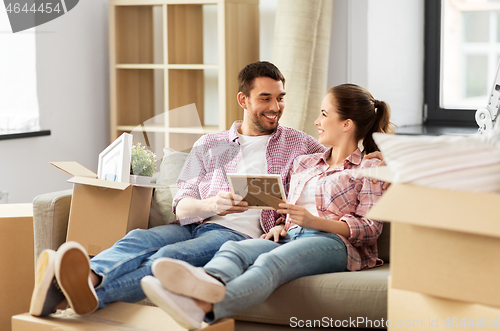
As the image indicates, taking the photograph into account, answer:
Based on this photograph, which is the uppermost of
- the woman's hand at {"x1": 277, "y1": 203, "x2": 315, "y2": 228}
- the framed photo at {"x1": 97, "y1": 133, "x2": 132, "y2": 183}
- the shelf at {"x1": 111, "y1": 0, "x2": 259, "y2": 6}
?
the shelf at {"x1": 111, "y1": 0, "x2": 259, "y2": 6}

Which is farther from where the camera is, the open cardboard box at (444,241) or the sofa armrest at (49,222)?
the sofa armrest at (49,222)

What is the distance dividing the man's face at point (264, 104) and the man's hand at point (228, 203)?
36 centimetres

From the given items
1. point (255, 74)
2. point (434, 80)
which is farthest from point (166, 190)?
point (434, 80)

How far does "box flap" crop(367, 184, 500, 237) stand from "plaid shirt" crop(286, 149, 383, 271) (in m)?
0.55

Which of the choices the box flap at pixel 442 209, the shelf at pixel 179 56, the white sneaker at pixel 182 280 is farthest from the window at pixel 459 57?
the white sneaker at pixel 182 280

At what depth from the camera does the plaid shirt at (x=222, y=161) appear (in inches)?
79.6

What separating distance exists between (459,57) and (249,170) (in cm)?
185

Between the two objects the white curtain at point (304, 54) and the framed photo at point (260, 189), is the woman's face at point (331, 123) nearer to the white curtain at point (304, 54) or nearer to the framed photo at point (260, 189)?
the framed photo at point (260, 189)

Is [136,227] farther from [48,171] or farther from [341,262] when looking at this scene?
[48,171]

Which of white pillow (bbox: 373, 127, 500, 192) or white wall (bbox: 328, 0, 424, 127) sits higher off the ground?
white wall (bbox: 328, 0, 424, 127)

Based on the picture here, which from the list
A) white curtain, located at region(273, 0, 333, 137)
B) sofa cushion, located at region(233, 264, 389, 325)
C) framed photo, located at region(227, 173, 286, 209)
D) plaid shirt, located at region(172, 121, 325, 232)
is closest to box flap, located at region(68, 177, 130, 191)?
plaid shirt, located at region(172, 121, 325, 232)

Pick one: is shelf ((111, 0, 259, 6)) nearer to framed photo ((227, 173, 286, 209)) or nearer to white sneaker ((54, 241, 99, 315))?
framed photo ((227, 173, 286, 209))

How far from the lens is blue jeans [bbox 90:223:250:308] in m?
1.57

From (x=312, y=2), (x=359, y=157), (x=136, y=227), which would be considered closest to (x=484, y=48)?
(x=312, y=2)
